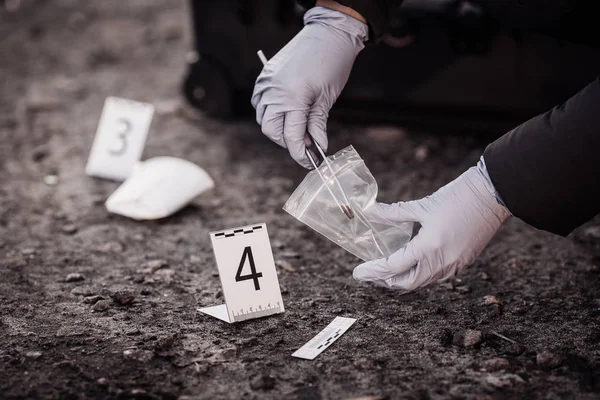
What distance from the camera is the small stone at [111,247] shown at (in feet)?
6.90

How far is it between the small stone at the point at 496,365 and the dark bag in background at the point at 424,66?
1278mm

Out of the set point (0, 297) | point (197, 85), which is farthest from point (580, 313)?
point (197, 85)

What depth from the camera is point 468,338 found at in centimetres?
158

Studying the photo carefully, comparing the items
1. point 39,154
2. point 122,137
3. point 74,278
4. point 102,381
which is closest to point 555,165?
point 102,381

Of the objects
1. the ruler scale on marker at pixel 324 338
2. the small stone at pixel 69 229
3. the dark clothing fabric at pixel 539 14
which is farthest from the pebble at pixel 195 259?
the dark clothing fabric at pixel 539 14

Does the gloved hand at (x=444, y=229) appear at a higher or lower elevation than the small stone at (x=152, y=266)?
higher

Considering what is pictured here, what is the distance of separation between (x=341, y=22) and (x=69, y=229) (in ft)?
3.58

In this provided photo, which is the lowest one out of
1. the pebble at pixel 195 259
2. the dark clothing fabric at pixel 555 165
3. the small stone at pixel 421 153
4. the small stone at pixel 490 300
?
the pebble at pixel 195 259

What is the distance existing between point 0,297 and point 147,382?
0.59 meters

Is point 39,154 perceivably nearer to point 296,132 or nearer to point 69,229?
point 69,229

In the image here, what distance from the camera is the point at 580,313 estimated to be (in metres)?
1.72

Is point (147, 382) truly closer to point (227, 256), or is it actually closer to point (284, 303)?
point (227, 256)

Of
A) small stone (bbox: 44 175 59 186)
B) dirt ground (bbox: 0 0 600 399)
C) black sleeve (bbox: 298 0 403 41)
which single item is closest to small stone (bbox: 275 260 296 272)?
dirt ground (bbox: 0 0 600 399)

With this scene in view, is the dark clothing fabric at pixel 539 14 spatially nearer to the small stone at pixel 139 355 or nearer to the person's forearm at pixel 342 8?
the person's forearm at pixel 342 8
